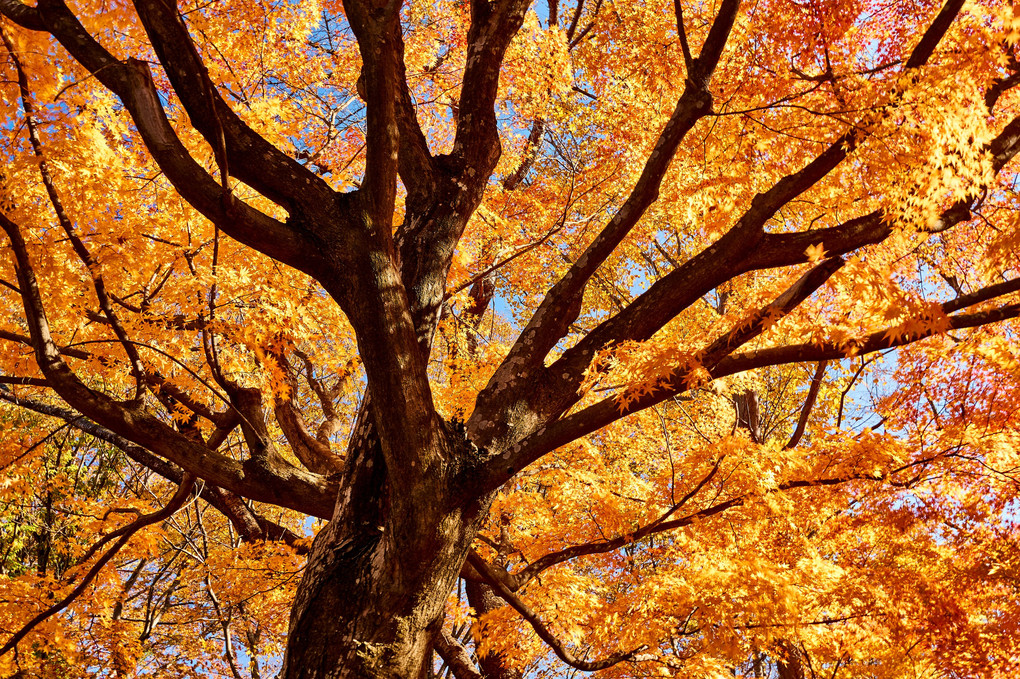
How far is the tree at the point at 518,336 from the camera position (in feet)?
10.5

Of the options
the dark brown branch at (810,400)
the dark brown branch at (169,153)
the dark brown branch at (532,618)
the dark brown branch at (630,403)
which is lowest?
the dark brown branch at (532,618)

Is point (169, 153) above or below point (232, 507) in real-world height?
below

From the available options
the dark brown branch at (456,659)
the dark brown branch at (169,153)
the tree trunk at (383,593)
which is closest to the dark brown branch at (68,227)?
the dark brown branch at (169,153)

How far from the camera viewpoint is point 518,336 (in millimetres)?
4398

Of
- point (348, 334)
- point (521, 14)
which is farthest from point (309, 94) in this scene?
point (521, 14)

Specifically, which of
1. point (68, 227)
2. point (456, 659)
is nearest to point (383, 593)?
point (68, 227)

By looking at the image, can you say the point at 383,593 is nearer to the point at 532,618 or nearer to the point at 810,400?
the point at 532,618

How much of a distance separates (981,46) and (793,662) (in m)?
6.99

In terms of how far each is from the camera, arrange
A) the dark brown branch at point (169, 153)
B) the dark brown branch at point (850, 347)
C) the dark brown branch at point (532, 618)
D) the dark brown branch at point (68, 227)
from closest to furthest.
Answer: the dark brown branch at point (169, 153) < the dark brown branch at point (850, 347) < the dark brown branch at point (68, 227) < the dark brown branch at point (532, 618)

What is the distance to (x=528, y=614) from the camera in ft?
14.1

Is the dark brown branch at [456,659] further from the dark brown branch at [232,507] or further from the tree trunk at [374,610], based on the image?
the tree trunk at [374,610]

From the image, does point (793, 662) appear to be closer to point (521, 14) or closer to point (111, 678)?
point (521, 14)

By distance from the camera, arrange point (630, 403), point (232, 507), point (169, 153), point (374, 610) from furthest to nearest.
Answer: point (232, 507), point (630, 403), point (374, 610), point (169, 153)

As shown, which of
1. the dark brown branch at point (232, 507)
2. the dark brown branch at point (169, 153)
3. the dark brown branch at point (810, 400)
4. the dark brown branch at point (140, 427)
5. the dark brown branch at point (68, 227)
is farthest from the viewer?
the dark brown branch at point (810, 400)
